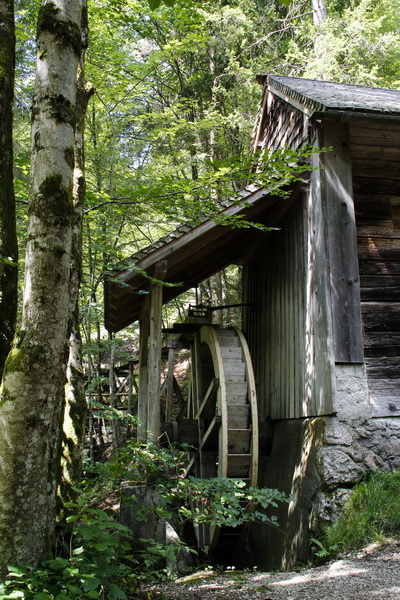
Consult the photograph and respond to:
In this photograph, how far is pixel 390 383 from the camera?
5.46 meters

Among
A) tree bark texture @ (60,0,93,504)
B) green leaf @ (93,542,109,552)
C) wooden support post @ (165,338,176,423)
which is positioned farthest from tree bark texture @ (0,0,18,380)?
wooden support post @ (165,338,176,423)

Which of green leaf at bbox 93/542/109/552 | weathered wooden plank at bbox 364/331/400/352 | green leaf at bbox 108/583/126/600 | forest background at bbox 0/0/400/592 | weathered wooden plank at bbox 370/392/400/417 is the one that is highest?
forest background at bbox 0/0/400/592

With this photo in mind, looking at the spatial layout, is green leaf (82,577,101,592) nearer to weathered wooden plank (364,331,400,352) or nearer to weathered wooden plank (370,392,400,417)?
weathered wooden plank (370,392,400,417)

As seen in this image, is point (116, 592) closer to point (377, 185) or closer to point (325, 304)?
point (325, 304)

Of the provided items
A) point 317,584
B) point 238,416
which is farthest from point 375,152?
point 317,584

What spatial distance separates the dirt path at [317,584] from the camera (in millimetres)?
3271

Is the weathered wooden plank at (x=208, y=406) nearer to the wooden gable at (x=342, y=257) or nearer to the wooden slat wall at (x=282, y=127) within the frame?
the wooden gable at (x=342, y=257)

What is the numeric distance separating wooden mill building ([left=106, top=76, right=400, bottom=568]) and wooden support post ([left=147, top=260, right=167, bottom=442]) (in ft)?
0.04

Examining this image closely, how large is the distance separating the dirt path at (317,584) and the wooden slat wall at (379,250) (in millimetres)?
1679

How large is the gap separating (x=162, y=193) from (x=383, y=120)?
8.16ft

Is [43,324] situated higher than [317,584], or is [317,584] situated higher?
[43,324]

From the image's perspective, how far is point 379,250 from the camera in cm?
595

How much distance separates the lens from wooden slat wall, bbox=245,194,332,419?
5.48m

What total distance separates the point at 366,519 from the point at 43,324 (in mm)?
3569
